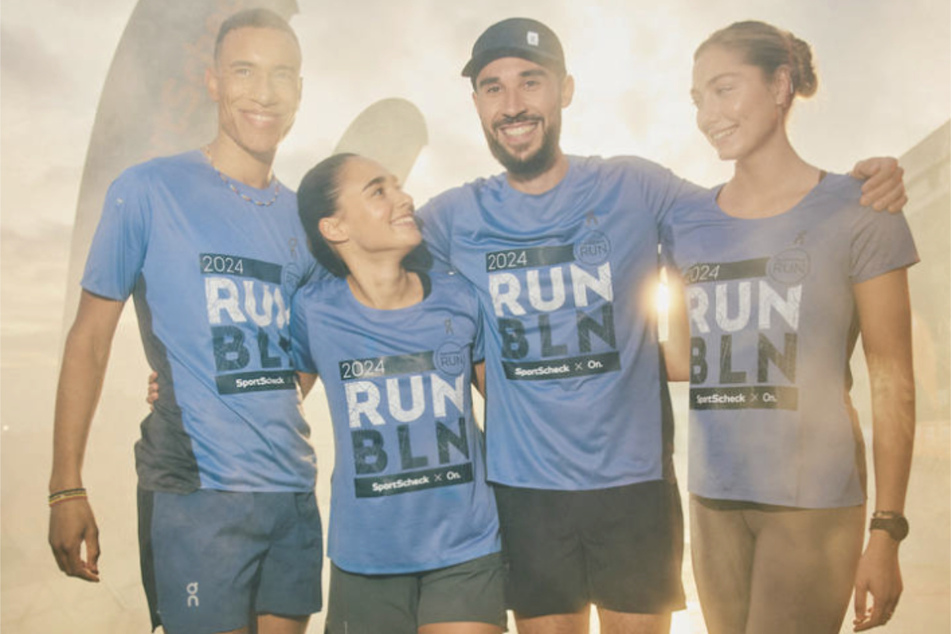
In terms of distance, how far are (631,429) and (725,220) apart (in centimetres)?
64

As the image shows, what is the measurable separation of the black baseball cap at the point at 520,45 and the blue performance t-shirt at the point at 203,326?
84 cm

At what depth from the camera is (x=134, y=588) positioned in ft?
10.2

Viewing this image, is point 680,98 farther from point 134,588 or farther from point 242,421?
point 134,588

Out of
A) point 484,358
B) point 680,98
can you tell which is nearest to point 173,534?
point 484,358

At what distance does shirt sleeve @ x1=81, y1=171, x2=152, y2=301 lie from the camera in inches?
69.6

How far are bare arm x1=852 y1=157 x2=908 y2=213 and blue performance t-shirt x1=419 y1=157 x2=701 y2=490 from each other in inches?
16.9

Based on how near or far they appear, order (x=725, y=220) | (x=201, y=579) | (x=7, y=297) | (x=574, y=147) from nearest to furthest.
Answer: (x=201, y=579), (x=725, y=220), (x=574, y=147), (x=7, y=297)

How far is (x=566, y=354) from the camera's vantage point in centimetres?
179

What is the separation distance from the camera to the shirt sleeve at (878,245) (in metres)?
1.62

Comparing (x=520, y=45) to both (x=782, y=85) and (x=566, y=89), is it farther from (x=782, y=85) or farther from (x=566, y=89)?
(x=782, y=85)

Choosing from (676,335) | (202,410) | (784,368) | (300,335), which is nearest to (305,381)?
(300,335)

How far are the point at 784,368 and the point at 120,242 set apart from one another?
71.0 inches

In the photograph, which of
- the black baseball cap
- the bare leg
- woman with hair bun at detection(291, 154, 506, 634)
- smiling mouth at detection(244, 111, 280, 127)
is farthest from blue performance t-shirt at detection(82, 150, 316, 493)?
the black baseball cap

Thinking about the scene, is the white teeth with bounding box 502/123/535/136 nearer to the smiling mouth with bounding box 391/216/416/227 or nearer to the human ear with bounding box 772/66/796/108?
the smiling mouth with bounding box 391/216/416/227
